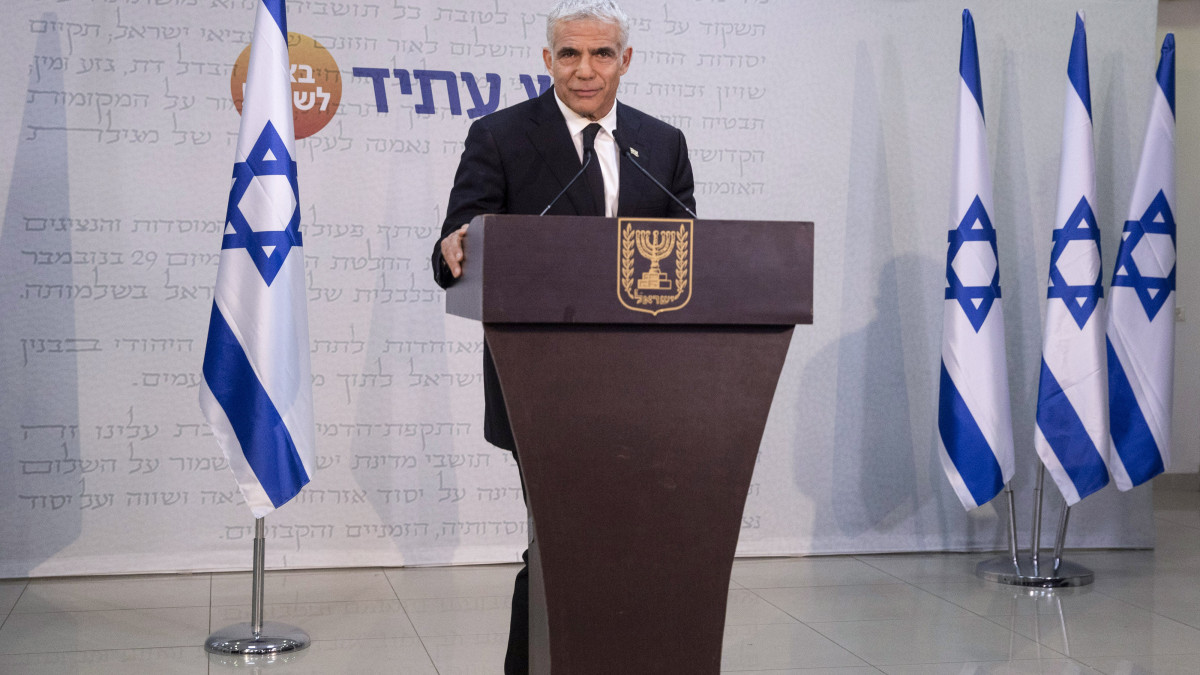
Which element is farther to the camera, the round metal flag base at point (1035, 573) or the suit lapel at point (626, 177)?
the round metal flag base at point (1035, 573)

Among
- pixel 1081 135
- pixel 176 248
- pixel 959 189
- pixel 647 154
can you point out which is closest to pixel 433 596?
pixel 176 248

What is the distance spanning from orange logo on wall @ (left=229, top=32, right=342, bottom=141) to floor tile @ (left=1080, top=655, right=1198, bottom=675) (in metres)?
3.23

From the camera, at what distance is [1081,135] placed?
438cm

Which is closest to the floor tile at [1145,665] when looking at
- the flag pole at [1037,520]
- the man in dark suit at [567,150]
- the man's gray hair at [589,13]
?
the flag pole at [1037,520]

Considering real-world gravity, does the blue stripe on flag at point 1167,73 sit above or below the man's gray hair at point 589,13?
above

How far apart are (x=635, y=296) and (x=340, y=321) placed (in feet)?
Answer: 9.27

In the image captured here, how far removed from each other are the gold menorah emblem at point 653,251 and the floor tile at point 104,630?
2336mm

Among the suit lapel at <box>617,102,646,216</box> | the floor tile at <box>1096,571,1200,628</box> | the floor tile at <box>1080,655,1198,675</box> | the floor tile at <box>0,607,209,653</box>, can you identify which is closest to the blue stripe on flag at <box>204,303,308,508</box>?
the floor tile at <box>0,607,209,653</box>

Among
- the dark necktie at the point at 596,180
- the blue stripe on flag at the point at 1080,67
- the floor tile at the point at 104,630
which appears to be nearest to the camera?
the dark necktie at the point at 596,180

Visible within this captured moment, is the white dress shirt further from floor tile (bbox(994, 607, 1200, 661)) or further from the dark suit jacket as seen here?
floor tile (bbox(994, 607, 1200, 661))

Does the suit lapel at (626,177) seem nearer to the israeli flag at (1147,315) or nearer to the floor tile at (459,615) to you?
the floor tile at (459,615)

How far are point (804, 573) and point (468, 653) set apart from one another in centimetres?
165

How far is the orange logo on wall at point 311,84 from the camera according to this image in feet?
14.0

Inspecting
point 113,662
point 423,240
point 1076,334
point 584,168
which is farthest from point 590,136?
point 1076,334
